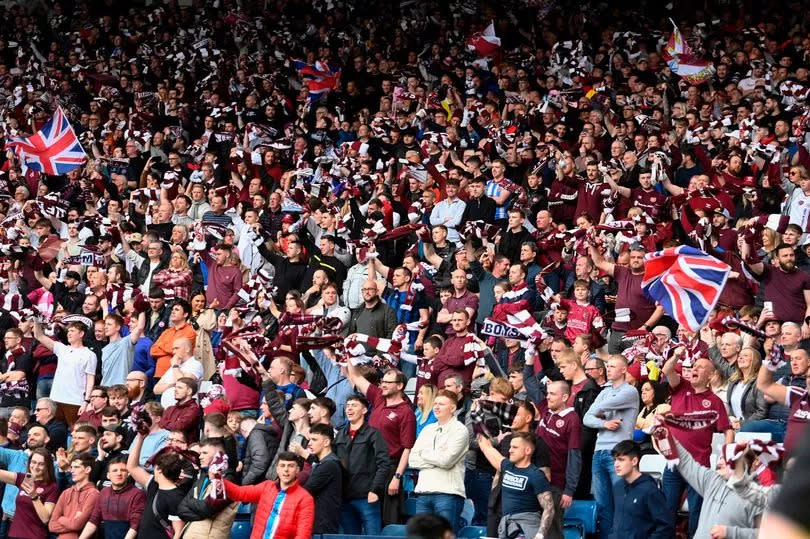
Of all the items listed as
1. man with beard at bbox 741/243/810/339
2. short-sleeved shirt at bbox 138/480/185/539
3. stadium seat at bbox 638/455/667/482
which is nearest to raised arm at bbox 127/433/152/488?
short-sleeved shirt at bbox 138/480/185/539

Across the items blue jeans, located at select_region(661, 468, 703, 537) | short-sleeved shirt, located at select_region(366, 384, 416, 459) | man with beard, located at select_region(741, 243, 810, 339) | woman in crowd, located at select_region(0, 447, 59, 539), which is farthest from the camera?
man with beard, located at select_region(741, 243, 810, 339)

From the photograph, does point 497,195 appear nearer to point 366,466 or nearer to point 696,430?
point 366,466

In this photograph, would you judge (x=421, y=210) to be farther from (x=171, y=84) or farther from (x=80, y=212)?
(x=171, y=84)

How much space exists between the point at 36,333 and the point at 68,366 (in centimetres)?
54

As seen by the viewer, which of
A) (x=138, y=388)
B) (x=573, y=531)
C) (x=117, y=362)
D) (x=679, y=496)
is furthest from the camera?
(x=117, y=362)

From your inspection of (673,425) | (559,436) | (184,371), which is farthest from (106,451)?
(673,425)

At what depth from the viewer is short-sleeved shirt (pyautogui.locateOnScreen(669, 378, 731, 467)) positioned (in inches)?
309

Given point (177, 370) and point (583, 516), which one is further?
point (177, 370)

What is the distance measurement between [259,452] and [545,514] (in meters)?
2.20

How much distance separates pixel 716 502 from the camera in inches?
263

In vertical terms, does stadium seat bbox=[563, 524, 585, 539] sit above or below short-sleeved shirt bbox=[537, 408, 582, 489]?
below

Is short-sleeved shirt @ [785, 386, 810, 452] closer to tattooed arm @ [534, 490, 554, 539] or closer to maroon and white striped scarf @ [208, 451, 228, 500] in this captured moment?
tattooed arm @ [534, 490, 554, 539]

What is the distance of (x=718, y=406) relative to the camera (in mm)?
8008

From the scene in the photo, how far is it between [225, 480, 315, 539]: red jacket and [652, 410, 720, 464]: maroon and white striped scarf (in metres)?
2.13
